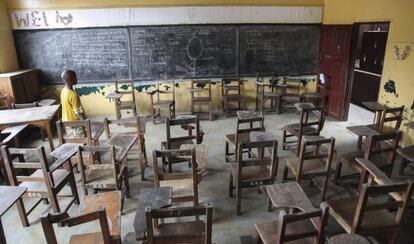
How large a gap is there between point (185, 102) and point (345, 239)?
17.3 ft

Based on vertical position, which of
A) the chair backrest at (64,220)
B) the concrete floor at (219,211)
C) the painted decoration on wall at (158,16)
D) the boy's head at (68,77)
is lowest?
the concrete floor at (219,211)

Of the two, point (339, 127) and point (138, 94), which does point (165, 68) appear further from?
point (339, 127)

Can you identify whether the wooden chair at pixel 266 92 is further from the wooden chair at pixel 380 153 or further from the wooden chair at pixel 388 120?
the wooden chair at pixel 380 153

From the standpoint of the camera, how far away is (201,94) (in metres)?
6.84

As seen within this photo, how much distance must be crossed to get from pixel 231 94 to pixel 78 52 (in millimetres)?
3381

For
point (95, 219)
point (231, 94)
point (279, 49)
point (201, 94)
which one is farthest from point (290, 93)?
point (95, 219)

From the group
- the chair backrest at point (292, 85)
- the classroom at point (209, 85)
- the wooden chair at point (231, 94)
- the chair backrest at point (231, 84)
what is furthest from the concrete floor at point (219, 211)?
the chair backrest at point (292, 85)

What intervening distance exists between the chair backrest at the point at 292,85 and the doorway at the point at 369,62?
44.3 inches

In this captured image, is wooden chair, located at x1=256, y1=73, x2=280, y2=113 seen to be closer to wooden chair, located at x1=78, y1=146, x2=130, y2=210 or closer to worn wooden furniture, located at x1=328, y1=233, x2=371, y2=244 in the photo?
wooden chair, located at x1=78, y1=146, x2=130, y2=210

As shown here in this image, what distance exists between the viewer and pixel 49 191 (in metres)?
2.88

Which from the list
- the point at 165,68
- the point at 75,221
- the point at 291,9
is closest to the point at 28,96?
the point at 165,68

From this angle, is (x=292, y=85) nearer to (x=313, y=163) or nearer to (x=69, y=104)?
(x=313, y=163)

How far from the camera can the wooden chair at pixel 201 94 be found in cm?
630

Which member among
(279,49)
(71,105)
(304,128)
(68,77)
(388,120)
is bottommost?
(304,128)
